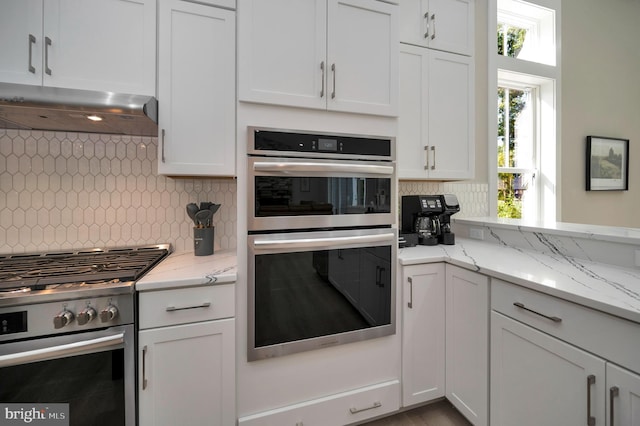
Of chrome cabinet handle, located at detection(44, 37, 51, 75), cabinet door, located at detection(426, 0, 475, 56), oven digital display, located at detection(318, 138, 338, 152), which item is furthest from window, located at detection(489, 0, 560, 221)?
chrome cabinet handle, located at detection(44, 37, 51, 75)

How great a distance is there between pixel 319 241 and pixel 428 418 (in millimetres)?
1290

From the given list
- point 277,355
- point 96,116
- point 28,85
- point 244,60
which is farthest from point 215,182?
point 277,355

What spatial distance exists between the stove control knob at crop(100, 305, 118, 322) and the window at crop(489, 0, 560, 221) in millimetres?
3225

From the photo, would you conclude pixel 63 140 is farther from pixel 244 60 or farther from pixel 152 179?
pixel 244 60

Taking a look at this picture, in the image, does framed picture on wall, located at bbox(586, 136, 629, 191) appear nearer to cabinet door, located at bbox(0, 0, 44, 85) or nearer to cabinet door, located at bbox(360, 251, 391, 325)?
cabinet door, located at bbox(360, 251, 391, 325)

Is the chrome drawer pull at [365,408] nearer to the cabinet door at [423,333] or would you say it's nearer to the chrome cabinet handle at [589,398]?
the cabinet door at [423,333]

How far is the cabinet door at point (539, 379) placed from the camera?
0.99 meters

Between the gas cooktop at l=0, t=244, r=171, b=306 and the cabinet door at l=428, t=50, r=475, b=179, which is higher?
the cabinet door at l=428, t=50, r=475, b=179

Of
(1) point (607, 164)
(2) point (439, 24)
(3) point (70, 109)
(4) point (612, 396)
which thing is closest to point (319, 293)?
(4) point (612, 396)

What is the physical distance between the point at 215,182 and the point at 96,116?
71cm

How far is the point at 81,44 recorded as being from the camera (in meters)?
1.36

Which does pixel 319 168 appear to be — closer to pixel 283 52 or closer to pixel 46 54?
pixel 283 52

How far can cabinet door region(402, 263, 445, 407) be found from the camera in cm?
163

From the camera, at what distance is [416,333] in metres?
1.65
